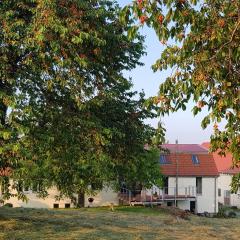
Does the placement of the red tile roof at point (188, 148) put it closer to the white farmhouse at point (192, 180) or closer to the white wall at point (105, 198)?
the white farmhouse at point (192, 180)

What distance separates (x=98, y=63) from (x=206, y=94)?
32.3 ft

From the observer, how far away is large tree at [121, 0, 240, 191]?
25.2ft

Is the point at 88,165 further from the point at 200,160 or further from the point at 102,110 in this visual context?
the point at 200,160

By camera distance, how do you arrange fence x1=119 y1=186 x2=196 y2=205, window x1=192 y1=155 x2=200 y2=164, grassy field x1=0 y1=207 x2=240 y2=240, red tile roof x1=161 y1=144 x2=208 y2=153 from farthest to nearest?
1. red tile roof x1=161 y1=144 x2=208 y2=153
2. window x1=192 y1=155 x2=200 y2=164
3. fence x1=119 y1=186 x2=196 y2=205
4. grassy field x1=0 y1=207 x2=240 y2=240

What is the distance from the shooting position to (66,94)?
58.2 ft

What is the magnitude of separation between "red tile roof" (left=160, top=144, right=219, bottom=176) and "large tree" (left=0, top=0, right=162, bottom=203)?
41.8 m

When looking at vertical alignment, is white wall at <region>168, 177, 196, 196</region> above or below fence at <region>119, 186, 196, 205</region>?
above

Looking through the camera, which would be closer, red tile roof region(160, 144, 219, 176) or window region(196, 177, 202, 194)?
red tile roof region(160, 144, 219, 176)

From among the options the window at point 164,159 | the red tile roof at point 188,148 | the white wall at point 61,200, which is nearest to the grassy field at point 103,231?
the white wall at point 61,200

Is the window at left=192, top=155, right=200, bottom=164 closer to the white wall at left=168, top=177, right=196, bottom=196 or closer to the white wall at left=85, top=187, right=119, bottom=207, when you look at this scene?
the white wall at left=168, top=177, right=196, bottom=196

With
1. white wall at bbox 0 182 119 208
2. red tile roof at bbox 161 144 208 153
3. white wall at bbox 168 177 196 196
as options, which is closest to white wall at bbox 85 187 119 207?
white wall at bbox 0 182 119 208

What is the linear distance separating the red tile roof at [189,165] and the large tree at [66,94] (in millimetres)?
41775

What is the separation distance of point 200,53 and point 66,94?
404 inches

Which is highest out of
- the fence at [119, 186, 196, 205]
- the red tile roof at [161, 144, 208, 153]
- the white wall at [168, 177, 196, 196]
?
the red tile roof at [161, 144, 208, 153]
